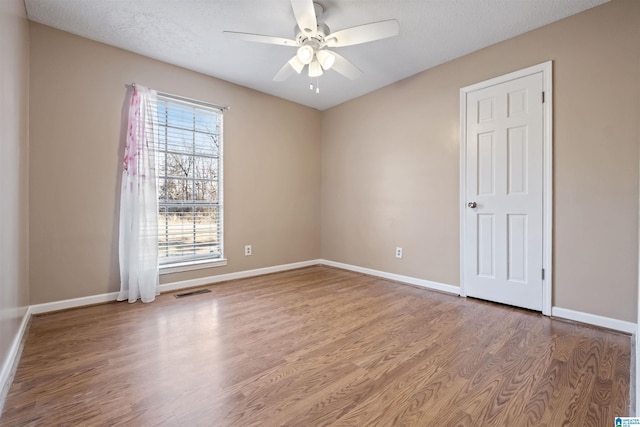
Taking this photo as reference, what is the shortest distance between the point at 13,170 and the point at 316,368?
2.27 metres

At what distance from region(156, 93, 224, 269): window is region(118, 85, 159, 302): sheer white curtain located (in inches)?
8.3

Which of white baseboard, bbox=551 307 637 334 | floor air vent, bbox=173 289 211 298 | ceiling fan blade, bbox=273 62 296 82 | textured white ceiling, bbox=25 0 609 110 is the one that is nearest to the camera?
white baseboard, bbox=551 307 637 334

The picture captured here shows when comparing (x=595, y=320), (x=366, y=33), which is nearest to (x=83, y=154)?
(x=366, y=33)

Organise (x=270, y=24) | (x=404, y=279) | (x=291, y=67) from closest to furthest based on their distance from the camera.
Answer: (x=270, y=24) < (x=291, y=67) < (x=404, y=279)

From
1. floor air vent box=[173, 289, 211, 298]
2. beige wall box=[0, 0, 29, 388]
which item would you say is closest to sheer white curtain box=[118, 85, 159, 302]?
floor air vent box=[173, 289, 211, 298]

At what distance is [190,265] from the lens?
10.9 ft

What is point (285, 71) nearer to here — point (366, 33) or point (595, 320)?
point (366, 33)

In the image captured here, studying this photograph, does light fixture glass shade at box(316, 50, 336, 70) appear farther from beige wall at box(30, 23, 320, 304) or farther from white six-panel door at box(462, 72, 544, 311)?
beige wall at box(30, 23, 320, 304)

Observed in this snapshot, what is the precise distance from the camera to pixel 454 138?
309cm

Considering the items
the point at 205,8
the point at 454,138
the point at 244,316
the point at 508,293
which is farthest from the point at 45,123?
the point at 508,293

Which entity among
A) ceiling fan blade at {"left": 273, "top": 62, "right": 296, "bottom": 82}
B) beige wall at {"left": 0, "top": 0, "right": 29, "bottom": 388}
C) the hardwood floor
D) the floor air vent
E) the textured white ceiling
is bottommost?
the hardwood floor

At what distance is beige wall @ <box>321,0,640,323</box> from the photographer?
213cm

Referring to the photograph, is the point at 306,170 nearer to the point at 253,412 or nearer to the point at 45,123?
the point at 45,123

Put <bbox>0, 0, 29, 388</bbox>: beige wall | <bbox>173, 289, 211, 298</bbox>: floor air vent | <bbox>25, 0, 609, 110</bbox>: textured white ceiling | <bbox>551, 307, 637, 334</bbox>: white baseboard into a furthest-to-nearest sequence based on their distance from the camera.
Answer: <bbox>173, 289, 211, 298</bbox>: floor air vent
<bbox>25, 0, 609, 110</bbox>: textured white ceiling
<bbox>551, 307, 637, 334</bbox>: white baseboard
<bbox>0, 0, 29, 388</bbox>: beige wall
